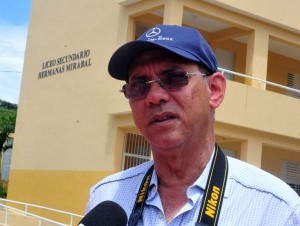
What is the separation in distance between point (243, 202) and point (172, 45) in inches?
21.8

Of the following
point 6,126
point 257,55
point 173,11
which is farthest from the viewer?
point 6,126

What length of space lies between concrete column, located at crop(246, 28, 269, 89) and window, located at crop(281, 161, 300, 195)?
4.32 metres

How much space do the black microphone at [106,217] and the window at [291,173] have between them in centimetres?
1543

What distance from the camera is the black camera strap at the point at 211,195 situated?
1793mm

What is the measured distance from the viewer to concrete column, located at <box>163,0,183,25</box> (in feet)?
38.0

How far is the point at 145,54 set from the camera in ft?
6.44

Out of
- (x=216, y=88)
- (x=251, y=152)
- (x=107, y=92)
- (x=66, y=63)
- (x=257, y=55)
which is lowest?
(x=216, y=88)

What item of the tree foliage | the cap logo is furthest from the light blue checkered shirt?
the tree foliage

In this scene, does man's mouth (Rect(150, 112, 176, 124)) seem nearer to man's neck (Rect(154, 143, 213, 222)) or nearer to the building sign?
man's neck (Rect(154, 143, 213, 222))

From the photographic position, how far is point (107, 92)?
512 inches

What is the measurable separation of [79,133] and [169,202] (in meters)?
11.9

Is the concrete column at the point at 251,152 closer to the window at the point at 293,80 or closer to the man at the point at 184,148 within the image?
the window at the point at 293,80

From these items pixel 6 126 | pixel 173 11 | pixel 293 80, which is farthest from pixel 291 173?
pixel 6 126

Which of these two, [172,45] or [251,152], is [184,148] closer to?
[172,45]
